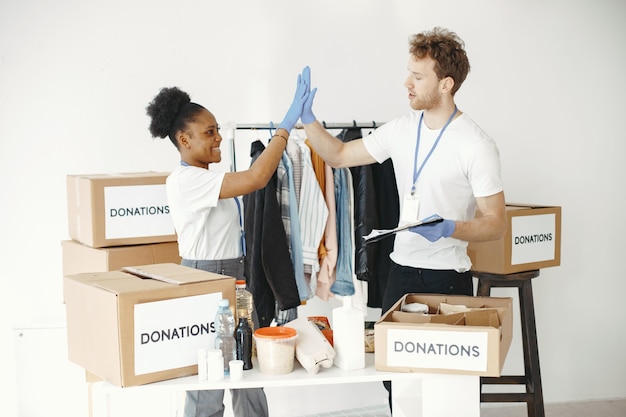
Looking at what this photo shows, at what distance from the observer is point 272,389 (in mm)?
3934

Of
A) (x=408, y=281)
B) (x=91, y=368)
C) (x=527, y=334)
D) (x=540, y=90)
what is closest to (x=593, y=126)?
(x=540, y=90)

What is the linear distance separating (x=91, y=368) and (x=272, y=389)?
76.9 inches

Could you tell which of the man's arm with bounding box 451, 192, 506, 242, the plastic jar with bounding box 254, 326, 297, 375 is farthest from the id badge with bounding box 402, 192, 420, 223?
the plastic jar with bounding box 254, 326, 297, 375

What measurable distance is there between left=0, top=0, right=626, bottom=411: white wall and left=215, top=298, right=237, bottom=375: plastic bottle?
1681mm

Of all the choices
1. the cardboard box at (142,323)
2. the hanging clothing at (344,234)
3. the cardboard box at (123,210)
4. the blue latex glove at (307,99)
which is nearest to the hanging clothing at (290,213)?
the hanging clothing at (344,234)

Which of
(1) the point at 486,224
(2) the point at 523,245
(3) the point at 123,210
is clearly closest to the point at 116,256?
(3) the point at 123,210

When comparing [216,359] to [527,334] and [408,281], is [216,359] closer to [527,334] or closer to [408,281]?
[408,281]

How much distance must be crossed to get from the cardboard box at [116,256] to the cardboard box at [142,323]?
0.88 metres

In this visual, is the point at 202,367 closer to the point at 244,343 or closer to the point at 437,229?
the point at 244,343

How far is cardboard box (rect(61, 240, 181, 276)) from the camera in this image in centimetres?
307

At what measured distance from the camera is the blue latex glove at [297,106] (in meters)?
2.78

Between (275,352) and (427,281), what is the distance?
80cm

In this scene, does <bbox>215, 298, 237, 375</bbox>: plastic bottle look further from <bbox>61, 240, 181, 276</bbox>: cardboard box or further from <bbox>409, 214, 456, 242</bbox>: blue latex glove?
<bbox>61, 240, 181, 276</bbox>: cardboard box

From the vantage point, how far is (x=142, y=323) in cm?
197
